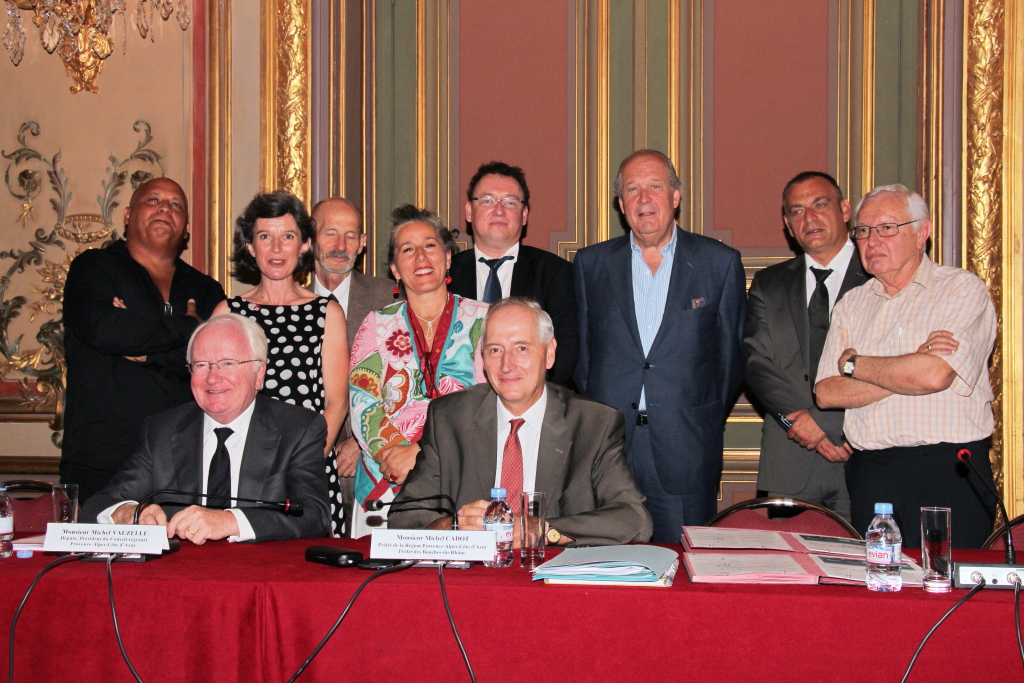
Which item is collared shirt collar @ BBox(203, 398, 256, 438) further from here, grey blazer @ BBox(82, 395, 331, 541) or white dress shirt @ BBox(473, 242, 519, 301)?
white dress shirt @ BBox(473, 242, 519, 301)

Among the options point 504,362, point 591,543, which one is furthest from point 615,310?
point 591,543

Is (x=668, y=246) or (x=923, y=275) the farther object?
(x=668, y=246)

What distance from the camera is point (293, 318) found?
3.31 meters

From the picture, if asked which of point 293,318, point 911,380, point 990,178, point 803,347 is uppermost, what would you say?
point 990,178

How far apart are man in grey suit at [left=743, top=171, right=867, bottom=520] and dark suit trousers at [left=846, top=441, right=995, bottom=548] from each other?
1.48 feet

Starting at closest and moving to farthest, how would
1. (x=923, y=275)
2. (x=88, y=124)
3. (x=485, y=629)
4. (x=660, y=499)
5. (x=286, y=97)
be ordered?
(x=485, y=629)
(x=923, y=275)
(x=660, y=499)
(x=286, y=97)
(x=88, y=124)

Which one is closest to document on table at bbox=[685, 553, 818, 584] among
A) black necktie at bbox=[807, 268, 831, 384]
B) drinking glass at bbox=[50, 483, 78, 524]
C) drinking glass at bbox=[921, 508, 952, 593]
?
drinking glass at bbox=[921, 508, 952, 593]

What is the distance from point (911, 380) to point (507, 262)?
160 cm

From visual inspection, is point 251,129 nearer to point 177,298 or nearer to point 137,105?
point 137,105

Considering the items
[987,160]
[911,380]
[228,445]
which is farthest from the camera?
[987,160]

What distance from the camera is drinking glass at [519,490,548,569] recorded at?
6.70ft

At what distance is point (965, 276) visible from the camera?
302cm

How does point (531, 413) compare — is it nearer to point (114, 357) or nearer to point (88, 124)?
point (114, 357)

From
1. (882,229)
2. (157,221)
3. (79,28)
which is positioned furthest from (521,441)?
(79,28)
